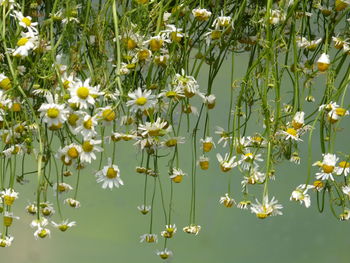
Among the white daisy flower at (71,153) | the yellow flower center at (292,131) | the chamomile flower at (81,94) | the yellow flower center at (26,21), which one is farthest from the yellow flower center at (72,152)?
the yellow flower center at (292,131)

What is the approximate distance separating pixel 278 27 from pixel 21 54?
0.42 meters

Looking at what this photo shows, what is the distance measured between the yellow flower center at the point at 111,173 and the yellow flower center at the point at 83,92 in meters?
0.19

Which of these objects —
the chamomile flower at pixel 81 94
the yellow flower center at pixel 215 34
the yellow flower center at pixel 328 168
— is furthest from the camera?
the yellow flower center at pixel 215 34

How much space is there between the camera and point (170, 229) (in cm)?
135

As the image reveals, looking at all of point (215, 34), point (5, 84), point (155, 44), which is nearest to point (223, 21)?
point (215, 34)

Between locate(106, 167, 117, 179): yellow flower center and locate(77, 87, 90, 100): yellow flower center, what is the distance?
19 cm

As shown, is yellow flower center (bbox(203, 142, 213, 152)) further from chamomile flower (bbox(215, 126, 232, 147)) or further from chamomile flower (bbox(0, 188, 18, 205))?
chamomile flower (bbox(0, 188, 18, 205))

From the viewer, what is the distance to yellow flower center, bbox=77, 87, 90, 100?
1032 mm

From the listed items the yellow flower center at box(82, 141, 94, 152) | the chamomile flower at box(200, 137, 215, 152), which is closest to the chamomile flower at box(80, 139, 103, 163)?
the yellow flower center at box(82, 141, 94, 152)

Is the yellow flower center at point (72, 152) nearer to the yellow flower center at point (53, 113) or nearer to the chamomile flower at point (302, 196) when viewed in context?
the yellow flower center at point (53, 113)

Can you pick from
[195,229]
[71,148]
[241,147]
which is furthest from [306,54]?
[71,148]

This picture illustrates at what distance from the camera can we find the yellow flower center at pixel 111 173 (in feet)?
3.89

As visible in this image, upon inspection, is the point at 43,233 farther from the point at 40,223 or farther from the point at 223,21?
the point at 223,21

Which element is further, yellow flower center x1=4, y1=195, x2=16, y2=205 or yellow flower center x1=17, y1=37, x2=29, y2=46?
yellow flower center x1=4, y1=195, x2=16, y2=205
